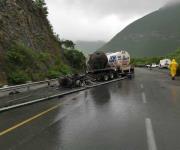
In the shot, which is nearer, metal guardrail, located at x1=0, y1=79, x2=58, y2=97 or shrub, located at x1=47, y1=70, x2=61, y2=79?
metal guardrail, located at x1=0, y1=79, x2=58, y2=97

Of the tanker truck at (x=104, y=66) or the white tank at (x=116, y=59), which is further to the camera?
the white tank at (x=116, y=59)

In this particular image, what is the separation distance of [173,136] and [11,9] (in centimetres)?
2978

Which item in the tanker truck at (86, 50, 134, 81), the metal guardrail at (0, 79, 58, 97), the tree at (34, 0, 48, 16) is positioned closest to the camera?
Result: the metal guardrail at (0, 79, 58, 97)

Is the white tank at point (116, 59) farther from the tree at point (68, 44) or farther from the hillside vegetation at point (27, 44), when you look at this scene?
the tree at point (68, 44)

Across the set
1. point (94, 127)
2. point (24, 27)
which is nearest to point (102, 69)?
point (24, 27)

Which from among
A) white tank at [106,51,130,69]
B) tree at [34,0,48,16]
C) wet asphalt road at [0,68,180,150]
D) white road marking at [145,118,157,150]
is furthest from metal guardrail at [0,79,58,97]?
tree at [34,0,48,16]

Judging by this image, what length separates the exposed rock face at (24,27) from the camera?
3155 cm

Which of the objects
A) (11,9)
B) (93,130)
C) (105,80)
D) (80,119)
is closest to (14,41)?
(11,9)

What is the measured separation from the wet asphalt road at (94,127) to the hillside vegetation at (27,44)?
1234 centimetres

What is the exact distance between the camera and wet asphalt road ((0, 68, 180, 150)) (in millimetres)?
8195

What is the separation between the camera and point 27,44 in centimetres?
3503

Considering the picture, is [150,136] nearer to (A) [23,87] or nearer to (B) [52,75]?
(A) [23,87]

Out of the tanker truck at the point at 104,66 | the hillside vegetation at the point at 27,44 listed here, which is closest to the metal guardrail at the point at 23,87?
the hillside vegetation at the point at 27,44

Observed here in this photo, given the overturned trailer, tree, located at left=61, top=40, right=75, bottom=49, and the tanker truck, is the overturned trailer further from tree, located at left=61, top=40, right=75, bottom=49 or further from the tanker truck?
tree, located at left=61, top=40, right=75, bottom=49
